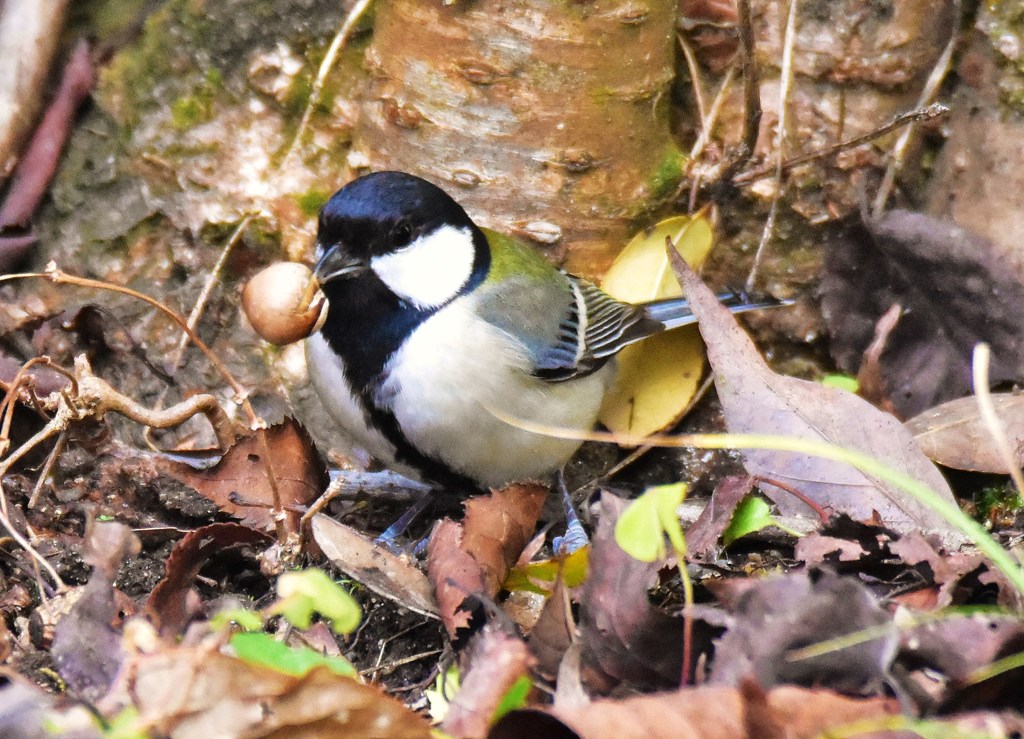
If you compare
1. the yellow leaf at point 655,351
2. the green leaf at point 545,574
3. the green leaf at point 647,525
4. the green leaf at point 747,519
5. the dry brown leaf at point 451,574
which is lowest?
the yellow leaf at point 655,351

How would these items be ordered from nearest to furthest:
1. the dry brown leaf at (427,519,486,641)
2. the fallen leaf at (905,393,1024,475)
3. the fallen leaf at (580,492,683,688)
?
the fallen leaf at (580,492,683,688) < the dry brown leaf at (427,519,486,641) < the fallen leaf at (905,393,1024,475)

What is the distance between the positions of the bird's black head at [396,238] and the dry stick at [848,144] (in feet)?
3.50

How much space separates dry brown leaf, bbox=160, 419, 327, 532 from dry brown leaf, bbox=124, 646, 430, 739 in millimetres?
1087

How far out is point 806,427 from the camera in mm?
2621

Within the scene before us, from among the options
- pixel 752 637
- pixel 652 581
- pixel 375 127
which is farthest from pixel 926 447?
pixel 375 127

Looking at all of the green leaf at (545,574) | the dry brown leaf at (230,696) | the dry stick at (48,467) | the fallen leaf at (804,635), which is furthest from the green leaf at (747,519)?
the dry stick at (48,467)

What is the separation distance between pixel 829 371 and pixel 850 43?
110 centimetres

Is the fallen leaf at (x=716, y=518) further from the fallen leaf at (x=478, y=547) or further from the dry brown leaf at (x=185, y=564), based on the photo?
the dry brown leaf at (x=185, y=564)

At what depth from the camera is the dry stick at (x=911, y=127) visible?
3561mm

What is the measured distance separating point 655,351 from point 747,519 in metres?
1.45

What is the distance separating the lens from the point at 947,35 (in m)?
3.59

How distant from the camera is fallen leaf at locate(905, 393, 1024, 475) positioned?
295 cm

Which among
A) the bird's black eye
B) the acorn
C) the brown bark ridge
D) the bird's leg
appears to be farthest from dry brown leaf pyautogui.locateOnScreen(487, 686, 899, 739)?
the brown bark ridge

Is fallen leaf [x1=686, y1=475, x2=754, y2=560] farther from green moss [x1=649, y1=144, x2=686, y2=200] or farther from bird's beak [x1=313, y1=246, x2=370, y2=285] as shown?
green moss [x1=649, y1=144, x2=686, y2=200]
